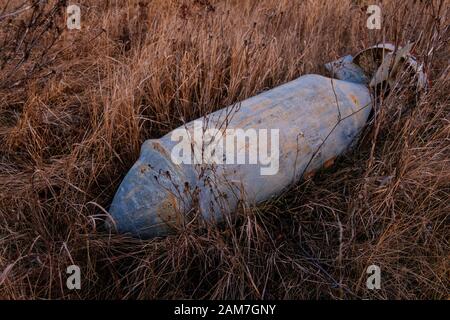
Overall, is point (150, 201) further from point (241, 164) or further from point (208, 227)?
point (241, 164)

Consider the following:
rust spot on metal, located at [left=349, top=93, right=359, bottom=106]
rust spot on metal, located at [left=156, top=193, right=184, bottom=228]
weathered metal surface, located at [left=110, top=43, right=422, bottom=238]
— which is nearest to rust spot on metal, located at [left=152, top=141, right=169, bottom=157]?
weathered metal surface, located at [left=110, top=43, right=422, bottom=238]

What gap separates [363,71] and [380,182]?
1.00 m

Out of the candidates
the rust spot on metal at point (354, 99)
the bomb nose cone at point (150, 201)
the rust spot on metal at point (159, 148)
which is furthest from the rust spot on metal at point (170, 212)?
the rust spot on metal at point (354, 99)

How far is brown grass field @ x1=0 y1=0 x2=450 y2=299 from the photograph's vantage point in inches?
79.6

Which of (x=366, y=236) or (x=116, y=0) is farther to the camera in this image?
(x=116, y=0)

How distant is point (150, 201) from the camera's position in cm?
214

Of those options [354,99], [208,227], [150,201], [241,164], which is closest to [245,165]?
[241,164]

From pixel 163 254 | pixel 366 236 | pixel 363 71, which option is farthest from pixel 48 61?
pixel 366 236

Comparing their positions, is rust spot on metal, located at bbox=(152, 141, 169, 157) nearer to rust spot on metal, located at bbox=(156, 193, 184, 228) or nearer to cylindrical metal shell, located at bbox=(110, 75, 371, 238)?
cylindrical metal shell, located at bbox=(110, 75, 371, 238)

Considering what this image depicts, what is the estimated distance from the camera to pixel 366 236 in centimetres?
223

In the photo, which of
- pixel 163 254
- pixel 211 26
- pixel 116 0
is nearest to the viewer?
pixel 163 254
